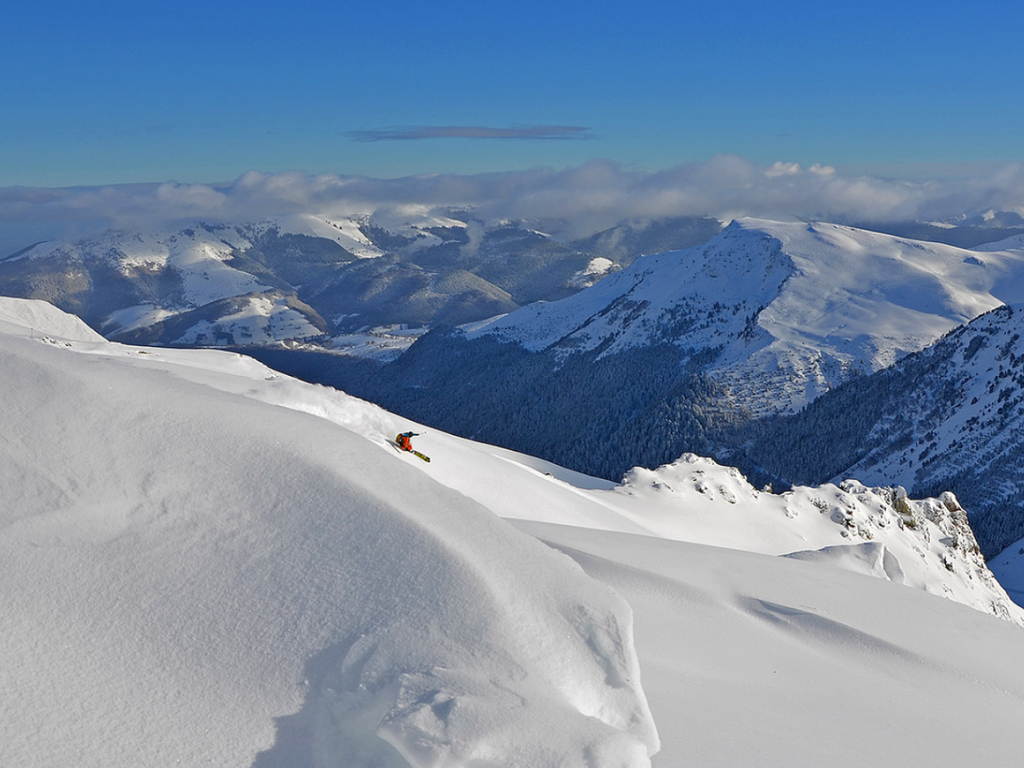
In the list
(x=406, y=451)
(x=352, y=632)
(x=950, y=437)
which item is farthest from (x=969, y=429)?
(x=352, y=632)

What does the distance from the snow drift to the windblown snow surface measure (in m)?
0.04

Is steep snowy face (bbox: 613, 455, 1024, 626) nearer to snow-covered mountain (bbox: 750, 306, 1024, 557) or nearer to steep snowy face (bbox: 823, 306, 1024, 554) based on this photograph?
snow-covered mountain (bbox: 750, 306, 1024, 557)

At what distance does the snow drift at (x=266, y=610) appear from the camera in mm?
9992

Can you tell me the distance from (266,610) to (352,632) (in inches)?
61.1

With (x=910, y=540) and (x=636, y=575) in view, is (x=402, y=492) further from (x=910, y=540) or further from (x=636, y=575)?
(x=910, y=540)

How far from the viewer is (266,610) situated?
1204 cm

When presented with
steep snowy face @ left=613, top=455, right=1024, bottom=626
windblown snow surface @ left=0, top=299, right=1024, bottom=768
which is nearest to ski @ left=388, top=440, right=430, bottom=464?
windblown snow surface @ left=0, top=299, right=1024, bottom=768

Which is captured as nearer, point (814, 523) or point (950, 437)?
point (814, 523)

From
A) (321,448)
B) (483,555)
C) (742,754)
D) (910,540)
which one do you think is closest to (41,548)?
(321,448)

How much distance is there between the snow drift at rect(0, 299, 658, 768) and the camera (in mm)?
9992

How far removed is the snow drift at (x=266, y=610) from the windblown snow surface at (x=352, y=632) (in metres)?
0.04

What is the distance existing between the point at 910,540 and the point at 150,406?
188ft

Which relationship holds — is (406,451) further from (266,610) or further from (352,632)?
(352,632)

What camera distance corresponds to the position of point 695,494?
168ft
